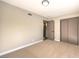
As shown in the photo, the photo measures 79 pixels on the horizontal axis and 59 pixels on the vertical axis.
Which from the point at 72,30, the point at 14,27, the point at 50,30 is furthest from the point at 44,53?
the point at 50,30

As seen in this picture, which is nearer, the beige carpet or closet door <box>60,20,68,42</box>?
the beige carpet

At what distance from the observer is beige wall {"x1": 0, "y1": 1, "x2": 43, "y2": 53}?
267cm

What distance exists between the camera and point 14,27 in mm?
3111

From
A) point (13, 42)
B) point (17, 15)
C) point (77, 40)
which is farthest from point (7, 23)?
point (77, 40)

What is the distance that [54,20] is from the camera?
5.80m

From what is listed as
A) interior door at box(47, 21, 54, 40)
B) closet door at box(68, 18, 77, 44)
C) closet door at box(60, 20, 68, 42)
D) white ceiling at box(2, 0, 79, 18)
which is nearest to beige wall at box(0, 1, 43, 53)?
white ceiling at box(2, 0, 79, 18)

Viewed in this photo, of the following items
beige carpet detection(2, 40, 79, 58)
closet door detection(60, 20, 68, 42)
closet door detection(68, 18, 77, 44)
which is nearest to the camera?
beige carpet detection(2, 40, 79, 58)

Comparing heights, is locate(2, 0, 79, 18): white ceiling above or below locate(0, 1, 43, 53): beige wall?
above

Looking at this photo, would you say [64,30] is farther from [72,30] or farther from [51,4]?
[51,4]

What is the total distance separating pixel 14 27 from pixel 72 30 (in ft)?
13.8

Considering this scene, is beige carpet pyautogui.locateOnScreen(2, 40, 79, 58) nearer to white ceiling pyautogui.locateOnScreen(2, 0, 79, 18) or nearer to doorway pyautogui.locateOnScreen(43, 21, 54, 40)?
white ceiling pyautogui.locateOnScreen(2, 0, 79, 18)

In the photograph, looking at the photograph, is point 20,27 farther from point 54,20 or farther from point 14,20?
point 54,20

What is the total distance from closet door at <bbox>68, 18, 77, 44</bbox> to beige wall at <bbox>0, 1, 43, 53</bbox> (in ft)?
9.50

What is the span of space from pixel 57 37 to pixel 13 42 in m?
4.00
